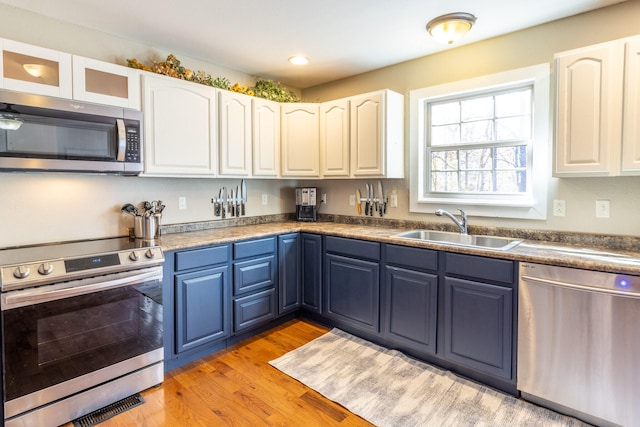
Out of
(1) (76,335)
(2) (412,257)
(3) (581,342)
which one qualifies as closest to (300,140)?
(2) (412,257)

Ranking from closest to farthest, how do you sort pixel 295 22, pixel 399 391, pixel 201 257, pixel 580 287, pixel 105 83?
pixel 580 287, pixel 399 391, pixel 105 83, pixel 295 22, pixel 201 257

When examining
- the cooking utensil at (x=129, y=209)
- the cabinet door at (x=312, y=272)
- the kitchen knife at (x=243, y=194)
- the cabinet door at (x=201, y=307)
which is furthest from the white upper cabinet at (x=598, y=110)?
the cooking utensil at (x=129, y=209)

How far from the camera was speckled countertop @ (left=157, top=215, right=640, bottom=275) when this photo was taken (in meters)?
1.84

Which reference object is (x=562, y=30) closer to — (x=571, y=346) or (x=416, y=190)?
(x=416, y=190)

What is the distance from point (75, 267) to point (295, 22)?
2.05 m

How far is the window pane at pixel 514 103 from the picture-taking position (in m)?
2.60

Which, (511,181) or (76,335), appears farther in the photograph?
(511,181)

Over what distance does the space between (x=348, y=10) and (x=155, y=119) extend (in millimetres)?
1545

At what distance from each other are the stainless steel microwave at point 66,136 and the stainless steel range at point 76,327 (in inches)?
20.7

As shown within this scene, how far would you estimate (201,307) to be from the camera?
8.15 ft

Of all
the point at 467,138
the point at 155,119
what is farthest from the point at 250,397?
the point at 467,138

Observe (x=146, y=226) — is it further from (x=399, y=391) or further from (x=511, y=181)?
(x=511, y=181)

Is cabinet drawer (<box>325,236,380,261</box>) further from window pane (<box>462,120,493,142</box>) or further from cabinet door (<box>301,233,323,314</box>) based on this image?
window pane (<box>462,120,493,142</box>)

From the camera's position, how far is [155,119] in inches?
98.0
